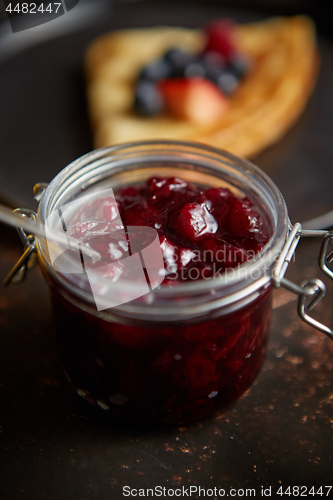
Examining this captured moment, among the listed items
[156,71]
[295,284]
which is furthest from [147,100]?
[295,284]

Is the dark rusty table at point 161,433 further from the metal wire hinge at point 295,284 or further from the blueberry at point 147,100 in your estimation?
the blueberry at point 147,100

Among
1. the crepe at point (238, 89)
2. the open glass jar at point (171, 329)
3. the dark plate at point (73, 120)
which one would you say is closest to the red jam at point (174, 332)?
the open glass jar at point (171, 329)

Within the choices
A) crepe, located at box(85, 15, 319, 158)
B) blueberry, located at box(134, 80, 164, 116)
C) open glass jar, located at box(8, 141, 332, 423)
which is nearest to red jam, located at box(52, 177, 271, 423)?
open glass jar, located at box(8, 141, 332, 423)

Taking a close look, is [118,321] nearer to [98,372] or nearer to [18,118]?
[98,372]

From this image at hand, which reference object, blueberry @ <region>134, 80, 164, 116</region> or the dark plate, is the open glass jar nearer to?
the dark plate

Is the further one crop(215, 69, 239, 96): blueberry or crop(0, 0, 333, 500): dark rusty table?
crop(215, 69, 239, 96): blueberry

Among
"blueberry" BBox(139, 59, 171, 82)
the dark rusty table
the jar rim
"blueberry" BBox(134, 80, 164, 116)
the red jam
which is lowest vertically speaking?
the dark rusty table

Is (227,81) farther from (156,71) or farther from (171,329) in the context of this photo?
(171,329)

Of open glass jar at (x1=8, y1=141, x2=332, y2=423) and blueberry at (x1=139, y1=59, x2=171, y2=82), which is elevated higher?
open glass jar at (x1=8, y1=141, x2=332, y2=423)

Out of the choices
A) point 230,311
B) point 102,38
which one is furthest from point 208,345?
point 102,38
